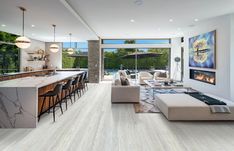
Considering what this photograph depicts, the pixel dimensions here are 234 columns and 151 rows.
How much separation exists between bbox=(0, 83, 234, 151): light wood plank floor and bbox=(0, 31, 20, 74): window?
5.56 meters

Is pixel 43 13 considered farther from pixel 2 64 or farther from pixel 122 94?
pixel 2 64

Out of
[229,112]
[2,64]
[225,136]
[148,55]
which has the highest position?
[148,55]

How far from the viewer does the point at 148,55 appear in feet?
40.9

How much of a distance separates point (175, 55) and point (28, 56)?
9.20 m

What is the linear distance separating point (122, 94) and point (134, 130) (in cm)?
245

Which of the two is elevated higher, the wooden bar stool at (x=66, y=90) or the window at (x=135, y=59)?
the window at (x=135, y=59)

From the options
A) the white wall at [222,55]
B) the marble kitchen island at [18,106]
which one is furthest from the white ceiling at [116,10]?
the marble kitchen island at [18,106]

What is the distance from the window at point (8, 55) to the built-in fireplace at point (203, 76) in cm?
896

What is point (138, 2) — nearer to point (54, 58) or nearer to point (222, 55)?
point (222, 55)

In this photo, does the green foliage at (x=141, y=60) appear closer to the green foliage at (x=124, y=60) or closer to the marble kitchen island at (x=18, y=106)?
the green foliage at (x=124, y=60)

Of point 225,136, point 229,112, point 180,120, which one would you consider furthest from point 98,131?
point 229,112

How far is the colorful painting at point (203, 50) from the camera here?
22.6 ft

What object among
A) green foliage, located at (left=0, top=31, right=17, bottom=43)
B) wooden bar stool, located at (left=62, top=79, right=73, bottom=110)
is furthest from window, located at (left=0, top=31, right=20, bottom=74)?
wooden bar stool, located at (left=62, top=79, right=73, bottom=110)

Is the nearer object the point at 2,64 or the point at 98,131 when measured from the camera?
the point at 98,131
